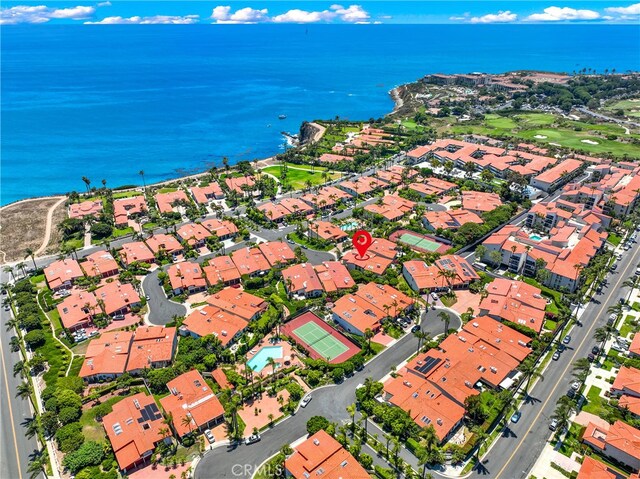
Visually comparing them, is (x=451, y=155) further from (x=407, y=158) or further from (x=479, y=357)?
(x=479, y=357)

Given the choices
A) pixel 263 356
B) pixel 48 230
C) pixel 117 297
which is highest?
pixel 117 297

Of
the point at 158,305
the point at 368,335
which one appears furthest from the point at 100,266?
the point at 368,335

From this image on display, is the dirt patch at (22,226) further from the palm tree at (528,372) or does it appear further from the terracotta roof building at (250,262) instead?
the palm tree at (528,372)

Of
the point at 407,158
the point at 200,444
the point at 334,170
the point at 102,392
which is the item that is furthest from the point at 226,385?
the point at 407,158

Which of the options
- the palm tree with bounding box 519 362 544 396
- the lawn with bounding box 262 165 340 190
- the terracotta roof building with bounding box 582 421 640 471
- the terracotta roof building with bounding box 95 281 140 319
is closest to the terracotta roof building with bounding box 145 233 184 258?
the terracotta roof building with bounding box 95 281 140 319

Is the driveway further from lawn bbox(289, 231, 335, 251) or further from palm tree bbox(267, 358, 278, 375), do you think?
lawn bbox(289, 231, 335, 251)

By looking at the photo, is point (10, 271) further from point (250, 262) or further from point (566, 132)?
point (566, 132)
